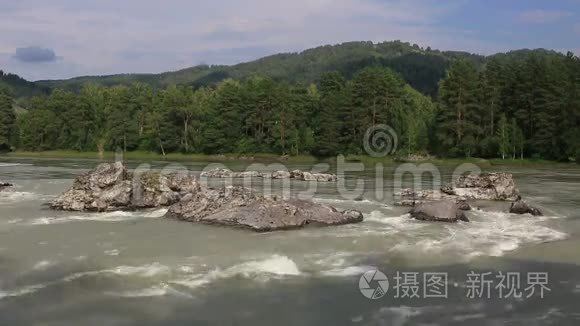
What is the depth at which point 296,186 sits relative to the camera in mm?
45062

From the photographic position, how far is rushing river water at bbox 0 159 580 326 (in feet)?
44.3

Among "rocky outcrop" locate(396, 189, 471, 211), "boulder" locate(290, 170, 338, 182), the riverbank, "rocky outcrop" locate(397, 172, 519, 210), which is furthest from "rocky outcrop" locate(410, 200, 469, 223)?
the riverbank

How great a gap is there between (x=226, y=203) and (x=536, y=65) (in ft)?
264

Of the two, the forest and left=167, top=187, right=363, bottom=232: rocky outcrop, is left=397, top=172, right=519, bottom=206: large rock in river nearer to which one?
left=167, top=187, right=363, bottom=232: rocky outcrop

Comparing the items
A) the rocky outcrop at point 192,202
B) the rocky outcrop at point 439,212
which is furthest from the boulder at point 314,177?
the rocky outcrop at point 439,212

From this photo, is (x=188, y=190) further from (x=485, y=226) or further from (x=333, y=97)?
(x=333, y=97)

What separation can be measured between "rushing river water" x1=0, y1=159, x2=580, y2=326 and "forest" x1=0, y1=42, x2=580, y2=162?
2453 inches

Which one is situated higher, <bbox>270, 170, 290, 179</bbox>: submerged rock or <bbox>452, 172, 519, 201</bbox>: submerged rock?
<bbox>452, 172, 519, 201</bbox>: submerged rock

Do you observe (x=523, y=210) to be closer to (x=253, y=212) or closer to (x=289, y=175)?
(x=253, y=212)

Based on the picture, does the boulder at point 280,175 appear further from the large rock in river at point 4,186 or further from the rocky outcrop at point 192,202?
the large rock in river at point 4,186

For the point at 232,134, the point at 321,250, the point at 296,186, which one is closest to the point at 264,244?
the point at 321,250

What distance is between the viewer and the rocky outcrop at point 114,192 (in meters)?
30.7

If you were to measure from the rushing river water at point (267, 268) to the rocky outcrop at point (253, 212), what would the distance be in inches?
34.9

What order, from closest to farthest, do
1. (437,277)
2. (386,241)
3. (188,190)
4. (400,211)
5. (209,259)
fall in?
1. (437,277)
2. (209,259)
3. (386,241)
4. (400,211)
5. (188,190)
